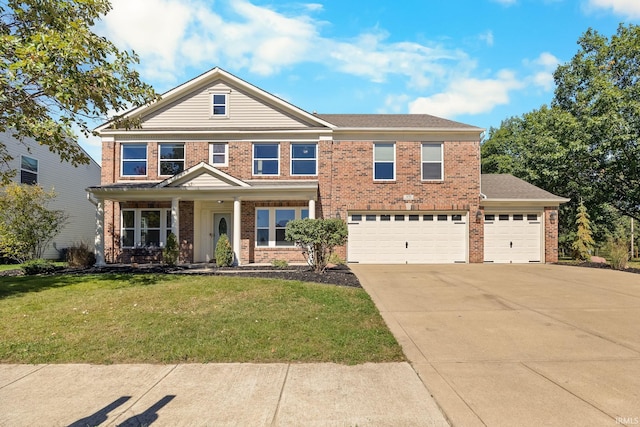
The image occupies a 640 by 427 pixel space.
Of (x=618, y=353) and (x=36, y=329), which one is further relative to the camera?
(x=36, y=329)

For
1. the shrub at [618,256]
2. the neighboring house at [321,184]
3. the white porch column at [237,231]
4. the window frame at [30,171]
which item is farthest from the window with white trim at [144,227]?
the shrub at [618,256]

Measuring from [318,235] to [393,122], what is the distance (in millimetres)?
8010

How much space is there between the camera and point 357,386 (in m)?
3.86

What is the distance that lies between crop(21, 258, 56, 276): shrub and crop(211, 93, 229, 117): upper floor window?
8.51 metres

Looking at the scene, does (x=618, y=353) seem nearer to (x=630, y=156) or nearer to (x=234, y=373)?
(x=234, y=373)

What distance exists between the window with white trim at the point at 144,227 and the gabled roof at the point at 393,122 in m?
8.74

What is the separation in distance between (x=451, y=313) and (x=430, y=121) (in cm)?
1208

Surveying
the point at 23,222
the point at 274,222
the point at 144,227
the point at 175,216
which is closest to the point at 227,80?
the point at 175,216

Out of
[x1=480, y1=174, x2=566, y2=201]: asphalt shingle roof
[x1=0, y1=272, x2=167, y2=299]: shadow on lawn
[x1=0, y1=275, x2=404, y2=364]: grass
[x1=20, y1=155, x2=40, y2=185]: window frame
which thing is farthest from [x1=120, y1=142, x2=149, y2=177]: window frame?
[x1=480, y1=174, x2=566, y2=201]: asphalt shingle roof

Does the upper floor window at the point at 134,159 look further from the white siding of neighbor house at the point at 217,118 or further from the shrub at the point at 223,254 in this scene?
the shrub at the point at 223,254

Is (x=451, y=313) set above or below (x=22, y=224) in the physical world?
below

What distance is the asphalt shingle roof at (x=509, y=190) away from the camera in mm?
15742

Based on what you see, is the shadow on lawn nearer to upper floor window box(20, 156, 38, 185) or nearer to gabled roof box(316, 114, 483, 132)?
gabled roof box(316, 114, 483, 132)

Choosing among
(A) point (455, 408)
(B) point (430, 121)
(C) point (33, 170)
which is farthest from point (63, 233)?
(A) point (455, 408)
